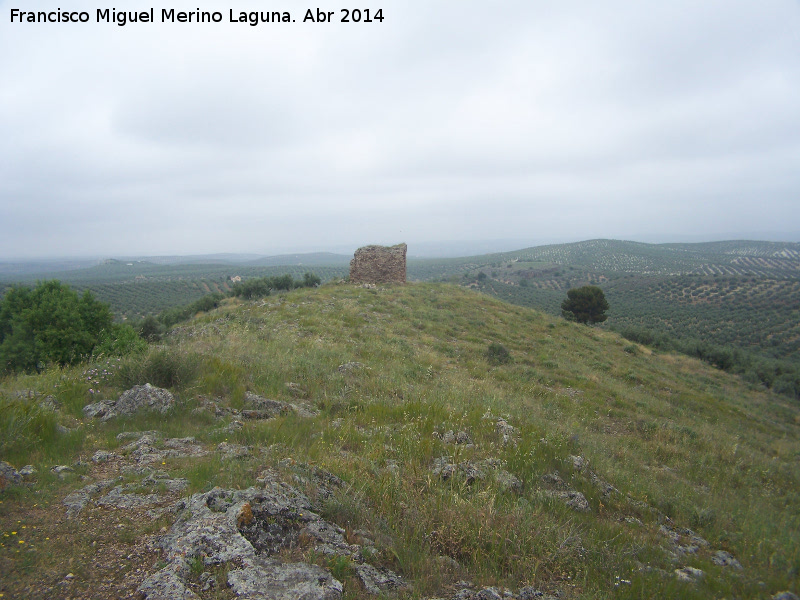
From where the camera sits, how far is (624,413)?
30.3 feet

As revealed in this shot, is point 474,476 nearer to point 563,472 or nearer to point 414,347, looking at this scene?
point 563,472

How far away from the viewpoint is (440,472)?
3902mm

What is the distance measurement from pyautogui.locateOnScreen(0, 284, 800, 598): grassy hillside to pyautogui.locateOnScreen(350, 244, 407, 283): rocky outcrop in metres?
15.3

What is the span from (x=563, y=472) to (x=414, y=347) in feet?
25.9

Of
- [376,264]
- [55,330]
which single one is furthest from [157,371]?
[376,264]

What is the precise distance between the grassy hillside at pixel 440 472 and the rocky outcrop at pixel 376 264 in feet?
50.2

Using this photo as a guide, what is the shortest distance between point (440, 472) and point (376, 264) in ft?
72.6

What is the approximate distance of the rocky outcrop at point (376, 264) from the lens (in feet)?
83.1

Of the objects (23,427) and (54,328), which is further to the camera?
(54,328)

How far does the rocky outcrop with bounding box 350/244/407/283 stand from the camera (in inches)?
998

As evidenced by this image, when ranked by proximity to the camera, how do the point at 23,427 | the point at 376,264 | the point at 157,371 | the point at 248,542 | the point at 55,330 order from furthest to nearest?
the point at 376,264 → the point at 55,330 → the point at 157,371 → the point at 23,427 → the point at 248,542

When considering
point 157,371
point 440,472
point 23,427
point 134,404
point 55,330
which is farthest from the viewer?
point 55,330

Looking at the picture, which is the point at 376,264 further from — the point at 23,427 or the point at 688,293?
the point at 688,293

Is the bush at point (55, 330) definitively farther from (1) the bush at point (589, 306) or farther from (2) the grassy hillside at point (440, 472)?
(1) the bush at point (589, 306)
